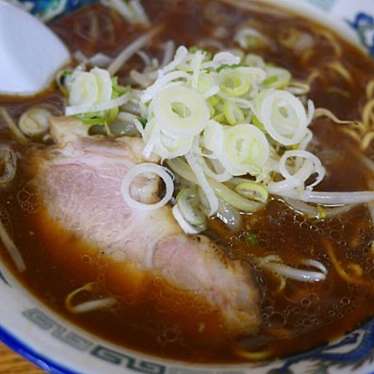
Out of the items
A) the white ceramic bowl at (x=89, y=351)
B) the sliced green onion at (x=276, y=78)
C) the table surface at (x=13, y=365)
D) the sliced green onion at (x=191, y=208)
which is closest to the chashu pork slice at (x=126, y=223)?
the sliced green onion at (x=191, y=208)

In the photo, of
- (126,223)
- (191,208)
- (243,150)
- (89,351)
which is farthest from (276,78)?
(89,351)

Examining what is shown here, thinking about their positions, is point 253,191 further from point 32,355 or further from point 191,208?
point 32,355

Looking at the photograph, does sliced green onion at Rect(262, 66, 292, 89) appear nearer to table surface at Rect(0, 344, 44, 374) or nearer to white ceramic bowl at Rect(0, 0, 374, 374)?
white ceramic bowl at Rect(0, 0, 374, 374)

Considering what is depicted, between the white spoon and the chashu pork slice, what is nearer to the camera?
the chashu pork slice

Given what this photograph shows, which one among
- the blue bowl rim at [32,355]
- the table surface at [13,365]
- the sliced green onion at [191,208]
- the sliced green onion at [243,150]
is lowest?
the table surface at [13,365]

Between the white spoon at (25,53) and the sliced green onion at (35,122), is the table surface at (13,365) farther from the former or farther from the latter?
the white spoon at (25,53)

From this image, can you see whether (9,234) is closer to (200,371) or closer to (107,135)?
(107,135)

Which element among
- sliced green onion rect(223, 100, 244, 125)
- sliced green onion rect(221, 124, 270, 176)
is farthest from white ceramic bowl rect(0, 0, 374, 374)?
sliced green onion rect(223, 100, 244, 125)
